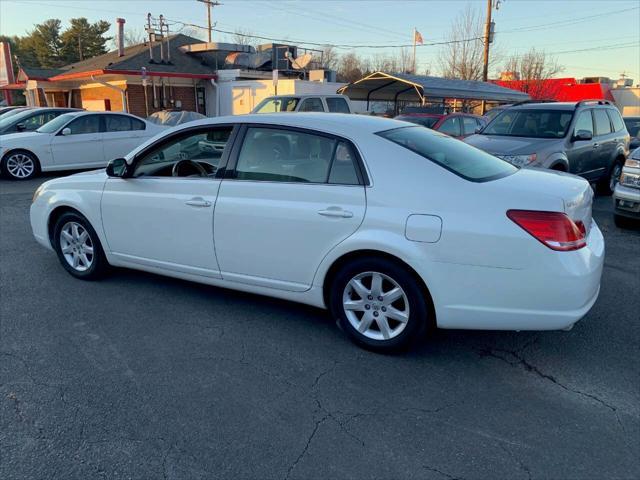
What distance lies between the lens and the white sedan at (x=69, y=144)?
1138 centimetres

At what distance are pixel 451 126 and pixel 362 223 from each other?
10.7 meters

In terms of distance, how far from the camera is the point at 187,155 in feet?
15.2

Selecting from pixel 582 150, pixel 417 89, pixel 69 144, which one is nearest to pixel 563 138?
pixel 582 150

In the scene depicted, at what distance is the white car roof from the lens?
11.9ft

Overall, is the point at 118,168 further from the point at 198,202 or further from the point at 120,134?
the point at 120,134

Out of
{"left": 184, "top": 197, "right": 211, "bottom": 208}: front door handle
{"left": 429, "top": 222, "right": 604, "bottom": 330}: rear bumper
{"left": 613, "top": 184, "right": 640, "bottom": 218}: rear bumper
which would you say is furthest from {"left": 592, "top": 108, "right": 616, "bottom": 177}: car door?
{"left": 184, "top": 197, "right": 211, "bottom": 208}: front door handle

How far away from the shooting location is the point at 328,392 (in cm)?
307

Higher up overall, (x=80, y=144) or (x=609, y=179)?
(x=80, y=144)

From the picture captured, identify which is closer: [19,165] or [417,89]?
[19,165]

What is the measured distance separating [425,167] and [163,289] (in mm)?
2761

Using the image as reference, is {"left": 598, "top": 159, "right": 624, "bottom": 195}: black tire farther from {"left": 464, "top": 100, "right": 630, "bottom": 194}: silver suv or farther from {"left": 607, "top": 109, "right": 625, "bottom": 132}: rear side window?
{"left": 607, "top": 109, "right": 625, "bottom": 132}: rear side window

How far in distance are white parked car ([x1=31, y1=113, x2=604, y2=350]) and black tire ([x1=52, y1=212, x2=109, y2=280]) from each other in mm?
257

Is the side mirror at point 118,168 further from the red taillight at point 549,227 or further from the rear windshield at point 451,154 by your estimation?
the red taillight at point 549,227

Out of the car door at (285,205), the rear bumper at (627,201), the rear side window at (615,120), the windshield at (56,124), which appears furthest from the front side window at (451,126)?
the car door at (285,205)
